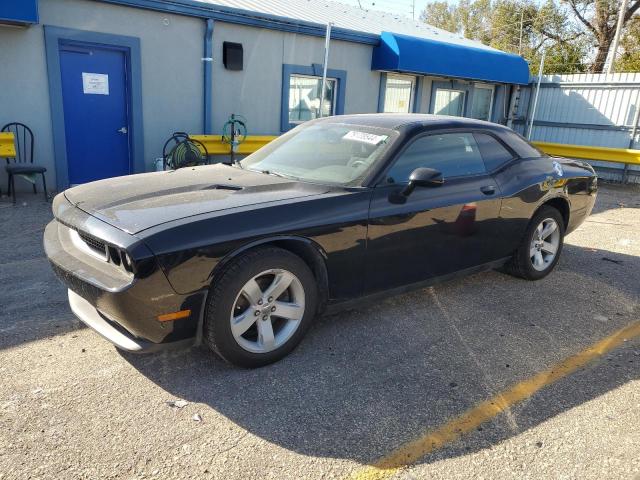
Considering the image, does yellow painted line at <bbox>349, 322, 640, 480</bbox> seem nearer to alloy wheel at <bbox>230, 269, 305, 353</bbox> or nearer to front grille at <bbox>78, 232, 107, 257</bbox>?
alloy wheel at <bbox>230, 269, 305, 353</bbox>

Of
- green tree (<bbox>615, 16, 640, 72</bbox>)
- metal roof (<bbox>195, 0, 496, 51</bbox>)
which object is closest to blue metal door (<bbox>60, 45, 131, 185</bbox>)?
metal roof (<bbox>195, 0, 496, 51</bbox>)

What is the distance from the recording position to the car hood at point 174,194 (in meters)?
2.94

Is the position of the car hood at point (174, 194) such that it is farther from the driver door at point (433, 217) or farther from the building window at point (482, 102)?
the building window at point (482, 102)

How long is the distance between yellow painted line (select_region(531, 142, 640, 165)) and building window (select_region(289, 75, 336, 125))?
187 inches

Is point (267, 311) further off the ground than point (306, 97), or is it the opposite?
point (306, 97)

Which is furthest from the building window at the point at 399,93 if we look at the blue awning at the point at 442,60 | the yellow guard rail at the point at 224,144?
the yellow guard rail at the point at 224,144

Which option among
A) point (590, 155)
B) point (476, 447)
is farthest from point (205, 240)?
point (590, 155)

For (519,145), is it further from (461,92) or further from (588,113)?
(588,113)

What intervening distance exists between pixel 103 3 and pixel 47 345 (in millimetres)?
6358

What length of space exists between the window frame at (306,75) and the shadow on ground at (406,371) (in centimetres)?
675

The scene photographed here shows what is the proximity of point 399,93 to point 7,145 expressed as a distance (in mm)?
8497

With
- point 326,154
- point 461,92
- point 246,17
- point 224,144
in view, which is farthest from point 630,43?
point 326,154

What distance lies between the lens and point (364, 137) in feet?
13.1

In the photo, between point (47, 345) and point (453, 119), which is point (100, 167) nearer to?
point (47, 345)
